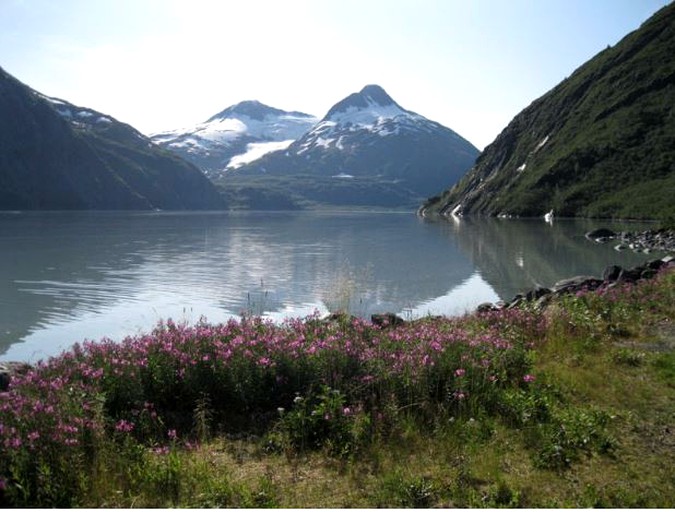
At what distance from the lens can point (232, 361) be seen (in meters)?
9.72

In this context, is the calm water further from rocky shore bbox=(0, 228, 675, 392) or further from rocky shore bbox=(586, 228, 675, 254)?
rocky shore bbox=(586, 228, 675, 254)

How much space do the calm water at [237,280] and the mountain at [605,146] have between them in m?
63.0

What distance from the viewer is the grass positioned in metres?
6.76

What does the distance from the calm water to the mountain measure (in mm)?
62982

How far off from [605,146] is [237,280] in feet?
447

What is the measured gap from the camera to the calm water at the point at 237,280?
25.0 m

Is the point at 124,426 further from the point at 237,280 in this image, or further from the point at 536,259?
the point at 536,259

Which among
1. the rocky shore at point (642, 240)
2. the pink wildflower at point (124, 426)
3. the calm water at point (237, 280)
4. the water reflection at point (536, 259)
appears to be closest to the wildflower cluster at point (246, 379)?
the pink wildflower at point (124, 426)

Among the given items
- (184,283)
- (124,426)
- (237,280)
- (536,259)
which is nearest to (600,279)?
(237,280)

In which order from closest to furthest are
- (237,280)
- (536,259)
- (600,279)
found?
(600,279), (237,280), (536,259)

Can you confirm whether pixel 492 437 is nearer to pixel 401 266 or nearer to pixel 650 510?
pixel 650 510

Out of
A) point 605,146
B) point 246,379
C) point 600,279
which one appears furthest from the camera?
point 605,146

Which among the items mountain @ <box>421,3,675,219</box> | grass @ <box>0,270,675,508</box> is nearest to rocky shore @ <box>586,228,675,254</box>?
mountain @ <box>421,3,675,219</box>

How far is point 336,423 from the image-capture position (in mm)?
8375
